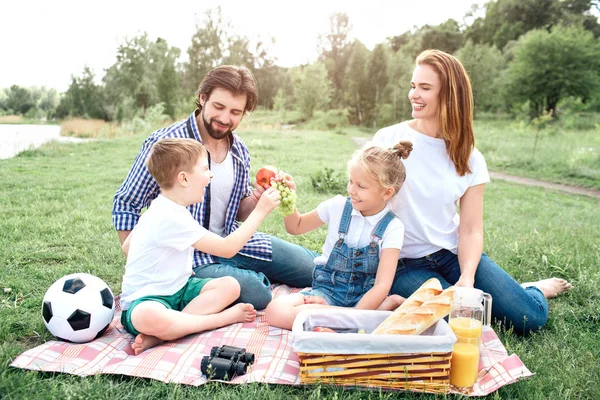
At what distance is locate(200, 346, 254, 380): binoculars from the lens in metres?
2.73

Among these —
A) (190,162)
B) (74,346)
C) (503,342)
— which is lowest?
(503,342)

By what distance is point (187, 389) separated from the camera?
8.68 feet

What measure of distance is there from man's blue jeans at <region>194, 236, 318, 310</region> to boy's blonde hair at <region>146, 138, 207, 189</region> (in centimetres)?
84

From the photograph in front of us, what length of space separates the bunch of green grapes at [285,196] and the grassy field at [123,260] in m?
1.31

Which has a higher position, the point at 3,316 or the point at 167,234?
the point at 167,234

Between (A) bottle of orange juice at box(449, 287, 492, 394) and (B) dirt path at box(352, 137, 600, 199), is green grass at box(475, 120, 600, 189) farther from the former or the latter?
(A) bottle of orange juice at box(449, 287, 492, 394)

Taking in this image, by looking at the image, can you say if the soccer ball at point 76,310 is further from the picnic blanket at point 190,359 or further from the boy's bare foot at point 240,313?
the boy's bare foot at point 240,313

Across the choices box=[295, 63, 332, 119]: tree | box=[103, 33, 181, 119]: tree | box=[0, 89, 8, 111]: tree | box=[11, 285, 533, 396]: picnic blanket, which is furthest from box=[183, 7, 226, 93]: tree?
box=[11, 285, 533, 396]: picnic blanket

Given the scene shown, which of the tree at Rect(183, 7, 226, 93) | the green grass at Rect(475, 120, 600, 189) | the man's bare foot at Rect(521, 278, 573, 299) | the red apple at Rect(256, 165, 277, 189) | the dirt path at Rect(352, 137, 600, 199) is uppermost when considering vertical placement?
the tree at Rect(183, 7, 226, 93)

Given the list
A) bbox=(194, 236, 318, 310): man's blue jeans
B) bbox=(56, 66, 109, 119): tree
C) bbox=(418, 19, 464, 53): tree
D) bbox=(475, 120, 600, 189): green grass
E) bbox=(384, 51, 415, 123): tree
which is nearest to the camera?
bbox=(194, 236, 318, 310): man's blue jeans

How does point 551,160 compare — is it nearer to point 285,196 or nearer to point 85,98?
point 285,196

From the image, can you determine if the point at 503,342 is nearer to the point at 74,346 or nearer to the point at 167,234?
the point at 167,234

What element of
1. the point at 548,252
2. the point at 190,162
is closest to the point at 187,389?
the point at 190,162

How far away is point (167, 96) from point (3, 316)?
33566mm
